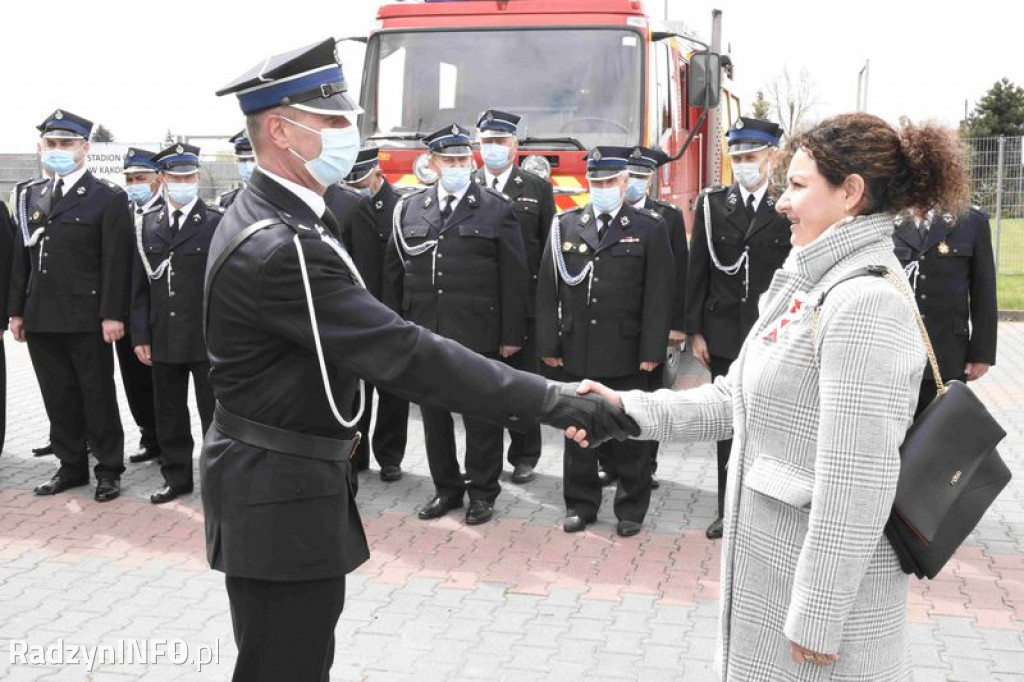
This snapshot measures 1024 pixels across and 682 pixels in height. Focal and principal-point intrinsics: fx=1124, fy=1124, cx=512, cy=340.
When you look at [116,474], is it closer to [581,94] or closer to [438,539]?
[438,539]

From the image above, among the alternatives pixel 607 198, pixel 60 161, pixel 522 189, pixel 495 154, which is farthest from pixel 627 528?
pixel 60 161

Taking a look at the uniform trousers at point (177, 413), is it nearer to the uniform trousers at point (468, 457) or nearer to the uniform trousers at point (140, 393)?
the uniform trousers at point (140, 393)

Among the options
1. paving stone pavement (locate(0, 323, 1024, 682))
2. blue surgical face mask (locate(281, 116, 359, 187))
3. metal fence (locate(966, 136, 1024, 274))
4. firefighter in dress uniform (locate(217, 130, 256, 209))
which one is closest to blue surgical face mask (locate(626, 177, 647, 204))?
paving stone pavement (locate(0, 323, 1024, 682))

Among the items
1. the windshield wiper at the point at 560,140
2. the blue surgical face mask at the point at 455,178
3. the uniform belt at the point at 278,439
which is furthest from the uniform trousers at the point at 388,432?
the uniform belt at the point at 278,439

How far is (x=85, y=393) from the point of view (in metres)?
7.04

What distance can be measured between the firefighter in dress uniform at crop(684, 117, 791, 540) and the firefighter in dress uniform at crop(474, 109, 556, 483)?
153cm

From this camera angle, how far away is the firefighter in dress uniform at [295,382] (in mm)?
2654

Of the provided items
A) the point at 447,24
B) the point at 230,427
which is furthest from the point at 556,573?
the point at 447,24

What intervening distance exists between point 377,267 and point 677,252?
1957 millimetres

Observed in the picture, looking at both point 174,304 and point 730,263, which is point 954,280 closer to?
point 730,263

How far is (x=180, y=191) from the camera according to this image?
6.91m

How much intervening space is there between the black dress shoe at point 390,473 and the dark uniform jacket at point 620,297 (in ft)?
5.25

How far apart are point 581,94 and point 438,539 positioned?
165 inches

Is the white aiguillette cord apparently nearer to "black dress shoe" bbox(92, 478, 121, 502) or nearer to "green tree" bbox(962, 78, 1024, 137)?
"black dress shoe" bbox(92, 478, 121, 502)
